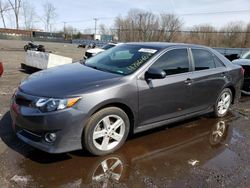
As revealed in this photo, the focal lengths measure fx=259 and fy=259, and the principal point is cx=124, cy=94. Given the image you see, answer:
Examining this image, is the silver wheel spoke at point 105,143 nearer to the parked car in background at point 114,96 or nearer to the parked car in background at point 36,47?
the parked car in background at point 114,96

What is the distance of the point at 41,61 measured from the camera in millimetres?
9539

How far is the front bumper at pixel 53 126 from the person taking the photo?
3.15 m

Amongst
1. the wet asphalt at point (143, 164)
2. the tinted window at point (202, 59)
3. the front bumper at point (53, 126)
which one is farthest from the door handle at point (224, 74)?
the front bumper at point (53, 126)

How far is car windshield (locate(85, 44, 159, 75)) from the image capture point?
13.3 ft

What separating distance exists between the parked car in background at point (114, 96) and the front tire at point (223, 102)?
29cm

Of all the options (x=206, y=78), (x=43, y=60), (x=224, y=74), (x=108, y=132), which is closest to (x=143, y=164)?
(x=108, y=132)

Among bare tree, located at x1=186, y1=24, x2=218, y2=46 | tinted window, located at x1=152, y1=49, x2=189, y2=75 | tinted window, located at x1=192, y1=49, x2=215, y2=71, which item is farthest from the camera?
bare tree, located at x1=186, y1=24, x2=218, y2=46

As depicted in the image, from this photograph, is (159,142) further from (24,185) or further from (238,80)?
(238,80)

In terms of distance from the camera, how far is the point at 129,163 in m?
3.53

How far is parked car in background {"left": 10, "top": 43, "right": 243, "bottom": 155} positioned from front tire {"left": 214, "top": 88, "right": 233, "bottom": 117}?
294 millimetres

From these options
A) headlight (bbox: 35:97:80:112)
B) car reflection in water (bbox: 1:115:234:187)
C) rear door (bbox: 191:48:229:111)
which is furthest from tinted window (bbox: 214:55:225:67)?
headlight (bbox: 35:97:80:112)

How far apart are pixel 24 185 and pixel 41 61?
23.9 ft

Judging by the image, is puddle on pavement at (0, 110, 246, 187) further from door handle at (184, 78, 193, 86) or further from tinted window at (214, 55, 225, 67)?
tinted window at (214, 55, 225, 67)

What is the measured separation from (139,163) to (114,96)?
3.21 feet
